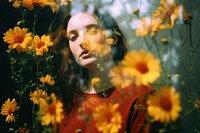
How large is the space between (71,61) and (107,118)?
55 cm

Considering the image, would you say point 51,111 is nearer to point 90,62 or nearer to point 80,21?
point 90,62

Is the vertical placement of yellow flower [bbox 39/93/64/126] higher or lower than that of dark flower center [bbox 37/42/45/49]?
lower

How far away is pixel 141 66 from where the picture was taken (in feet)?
2.77

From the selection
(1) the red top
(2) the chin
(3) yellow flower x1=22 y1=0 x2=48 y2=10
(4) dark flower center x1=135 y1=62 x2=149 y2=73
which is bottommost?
(1) the red top

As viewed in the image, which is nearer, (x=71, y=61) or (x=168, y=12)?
(x=168, y=12)

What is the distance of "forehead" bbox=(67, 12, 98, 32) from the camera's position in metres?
1.27

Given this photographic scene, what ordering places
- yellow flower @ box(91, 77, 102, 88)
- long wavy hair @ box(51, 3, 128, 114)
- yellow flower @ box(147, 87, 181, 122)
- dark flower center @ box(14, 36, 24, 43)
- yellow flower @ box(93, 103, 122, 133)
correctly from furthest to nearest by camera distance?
long wavy hair @ box(51, 3, 128, 114) → dark flower center @ box(14, 36, 24, 43) → yellow flower @ box(91, 77, 102, 88) → yellow flower @ box(93, 103, 122, 133) → yellow flower @ box(147, 87, 181, 122)

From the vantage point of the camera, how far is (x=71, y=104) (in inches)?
53.9

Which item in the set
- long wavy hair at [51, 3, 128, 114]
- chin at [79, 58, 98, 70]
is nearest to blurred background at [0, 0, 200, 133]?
long wavy hair at [51, 3, 128, 114]

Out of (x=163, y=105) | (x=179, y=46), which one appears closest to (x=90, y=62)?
(x=179, y=46)

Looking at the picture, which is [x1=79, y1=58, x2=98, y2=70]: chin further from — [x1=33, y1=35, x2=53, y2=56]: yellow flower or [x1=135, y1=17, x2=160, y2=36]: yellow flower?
[x1=135, y1=17, x2=160, y2=36]: yellow flower

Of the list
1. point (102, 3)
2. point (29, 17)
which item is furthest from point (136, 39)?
point (29, 17)

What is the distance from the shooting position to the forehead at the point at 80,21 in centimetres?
127

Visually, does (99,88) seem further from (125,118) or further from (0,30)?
(0,30)
